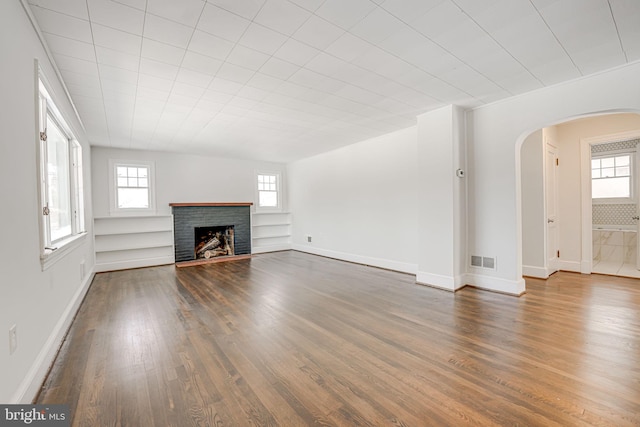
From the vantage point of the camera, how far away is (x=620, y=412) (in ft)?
5.10

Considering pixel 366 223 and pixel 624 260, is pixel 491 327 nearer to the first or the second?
pixel 366 223

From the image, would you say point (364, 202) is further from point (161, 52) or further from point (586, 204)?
point (161, 52)

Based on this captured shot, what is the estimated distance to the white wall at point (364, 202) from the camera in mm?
4914

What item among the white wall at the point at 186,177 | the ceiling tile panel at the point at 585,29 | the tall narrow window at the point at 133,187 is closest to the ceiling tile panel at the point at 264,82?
the ceiling tile panel at the point at 585,29

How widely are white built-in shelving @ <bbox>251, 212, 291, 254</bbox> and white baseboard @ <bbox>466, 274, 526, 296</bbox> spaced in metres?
5.14

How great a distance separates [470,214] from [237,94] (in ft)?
11.6

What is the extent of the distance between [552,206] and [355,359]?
475cm

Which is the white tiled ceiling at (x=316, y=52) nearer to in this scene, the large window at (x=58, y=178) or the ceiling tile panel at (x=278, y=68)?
the ceiling tile panel at (x=278, y=68)

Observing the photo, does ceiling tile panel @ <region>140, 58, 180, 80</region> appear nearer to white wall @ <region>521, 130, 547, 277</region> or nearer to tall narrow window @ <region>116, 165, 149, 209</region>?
tall narrow window @ <region>116, 165, 149, 209</region>

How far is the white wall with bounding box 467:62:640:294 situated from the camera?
308 centimetres

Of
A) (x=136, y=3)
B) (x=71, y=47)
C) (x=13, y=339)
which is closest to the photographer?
(x=13, y=339)

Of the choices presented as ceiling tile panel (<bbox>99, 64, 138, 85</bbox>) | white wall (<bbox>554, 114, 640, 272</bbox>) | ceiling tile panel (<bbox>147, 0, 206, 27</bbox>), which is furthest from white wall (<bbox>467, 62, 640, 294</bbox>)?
ceiling tile panel (<bbox>99, 64, 138, 85</bbox>)

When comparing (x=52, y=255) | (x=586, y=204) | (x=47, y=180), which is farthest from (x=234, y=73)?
(x=586, y=204)

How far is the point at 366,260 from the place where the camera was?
5691 mm
